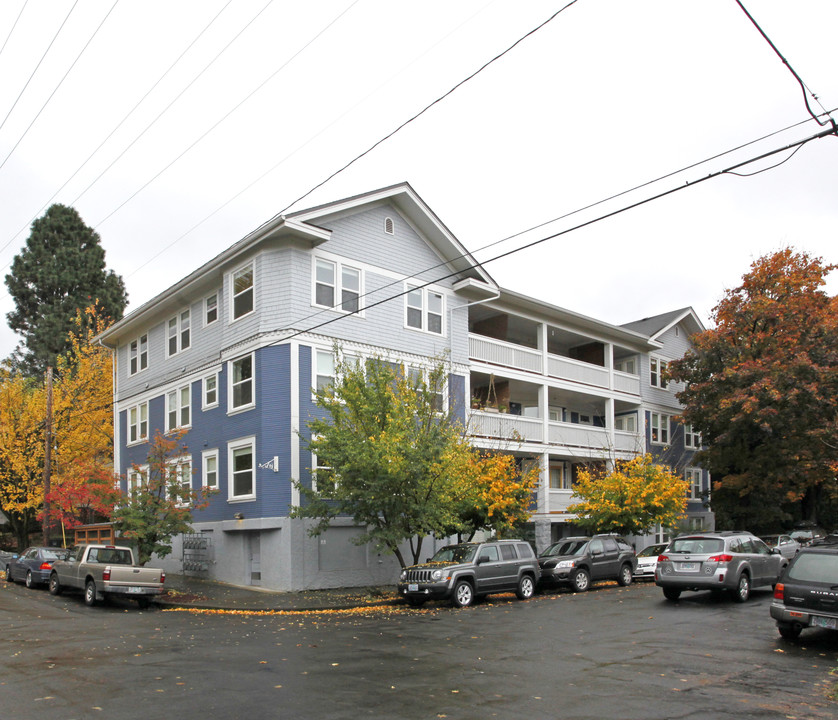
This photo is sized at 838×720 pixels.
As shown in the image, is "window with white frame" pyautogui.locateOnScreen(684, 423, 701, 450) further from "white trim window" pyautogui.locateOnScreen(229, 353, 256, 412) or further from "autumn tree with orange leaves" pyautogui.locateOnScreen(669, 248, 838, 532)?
"white trim window" pyautogui.locateOnScreen(229, 353, 256, 412)

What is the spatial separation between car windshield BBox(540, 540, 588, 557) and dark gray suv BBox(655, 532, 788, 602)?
4022 millimetres

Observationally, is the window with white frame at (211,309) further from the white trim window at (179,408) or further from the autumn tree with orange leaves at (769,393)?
the autumn tree with orange leaves at (769,393)

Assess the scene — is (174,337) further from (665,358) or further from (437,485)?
(665,358)

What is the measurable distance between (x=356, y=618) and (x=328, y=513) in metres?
4.63

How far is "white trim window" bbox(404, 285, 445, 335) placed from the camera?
27812 mm

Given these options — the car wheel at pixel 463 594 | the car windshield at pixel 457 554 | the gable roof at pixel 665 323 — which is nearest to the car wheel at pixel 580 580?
the car windshield at pixel 457 554

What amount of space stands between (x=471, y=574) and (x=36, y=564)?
14.2 m

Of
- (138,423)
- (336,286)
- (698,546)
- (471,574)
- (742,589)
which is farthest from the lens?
(138,423)

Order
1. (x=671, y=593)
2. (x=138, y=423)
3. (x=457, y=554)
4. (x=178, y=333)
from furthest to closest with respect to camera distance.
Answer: (x=138, y=423), (x=178, y=333), (x=457, y=554), (x=671, y=593)

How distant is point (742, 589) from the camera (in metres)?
18.8

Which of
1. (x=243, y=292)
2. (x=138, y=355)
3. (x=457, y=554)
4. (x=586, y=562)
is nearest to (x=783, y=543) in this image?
(x=586, y=562)

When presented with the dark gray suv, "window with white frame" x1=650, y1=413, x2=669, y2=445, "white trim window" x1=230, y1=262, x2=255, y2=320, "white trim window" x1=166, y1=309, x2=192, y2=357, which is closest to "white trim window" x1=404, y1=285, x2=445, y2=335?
"white trim window" x1=230, y1=262, x2=255, y2=320

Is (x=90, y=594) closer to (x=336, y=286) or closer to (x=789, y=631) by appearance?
(x=336, y=286)

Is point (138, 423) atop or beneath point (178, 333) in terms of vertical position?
beneath
